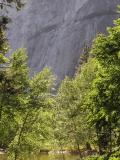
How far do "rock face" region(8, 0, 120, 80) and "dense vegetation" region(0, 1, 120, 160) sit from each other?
9656 centimetres

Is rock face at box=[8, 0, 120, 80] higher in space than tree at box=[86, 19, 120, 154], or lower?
higher

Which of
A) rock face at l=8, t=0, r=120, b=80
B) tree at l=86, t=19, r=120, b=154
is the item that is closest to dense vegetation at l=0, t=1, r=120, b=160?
tree at l=86, t=19, r=120, b=154

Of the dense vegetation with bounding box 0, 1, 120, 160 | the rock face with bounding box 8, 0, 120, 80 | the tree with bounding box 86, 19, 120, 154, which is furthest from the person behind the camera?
the rock face with bounding box 8, 0, 120, 80

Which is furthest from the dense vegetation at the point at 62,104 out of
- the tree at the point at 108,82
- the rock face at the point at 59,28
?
the rock face at the point at 59,28

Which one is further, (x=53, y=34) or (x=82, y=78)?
(x=53, y=34)

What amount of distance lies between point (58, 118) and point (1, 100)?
1530 centimetres

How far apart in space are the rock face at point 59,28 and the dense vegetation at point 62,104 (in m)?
96.6

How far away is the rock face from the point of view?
5792 inches

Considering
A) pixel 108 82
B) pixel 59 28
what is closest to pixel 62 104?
pixel 108 82

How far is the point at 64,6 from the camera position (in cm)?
16325

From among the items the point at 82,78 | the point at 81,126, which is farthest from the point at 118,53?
the point at 82,78

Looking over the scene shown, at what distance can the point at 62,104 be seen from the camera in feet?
143

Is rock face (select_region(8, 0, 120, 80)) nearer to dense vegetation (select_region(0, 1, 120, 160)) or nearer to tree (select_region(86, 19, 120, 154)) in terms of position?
dense vegetation (select_region(0, 1, 120, 160))

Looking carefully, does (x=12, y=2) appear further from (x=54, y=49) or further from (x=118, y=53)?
(x=54, y=49)
